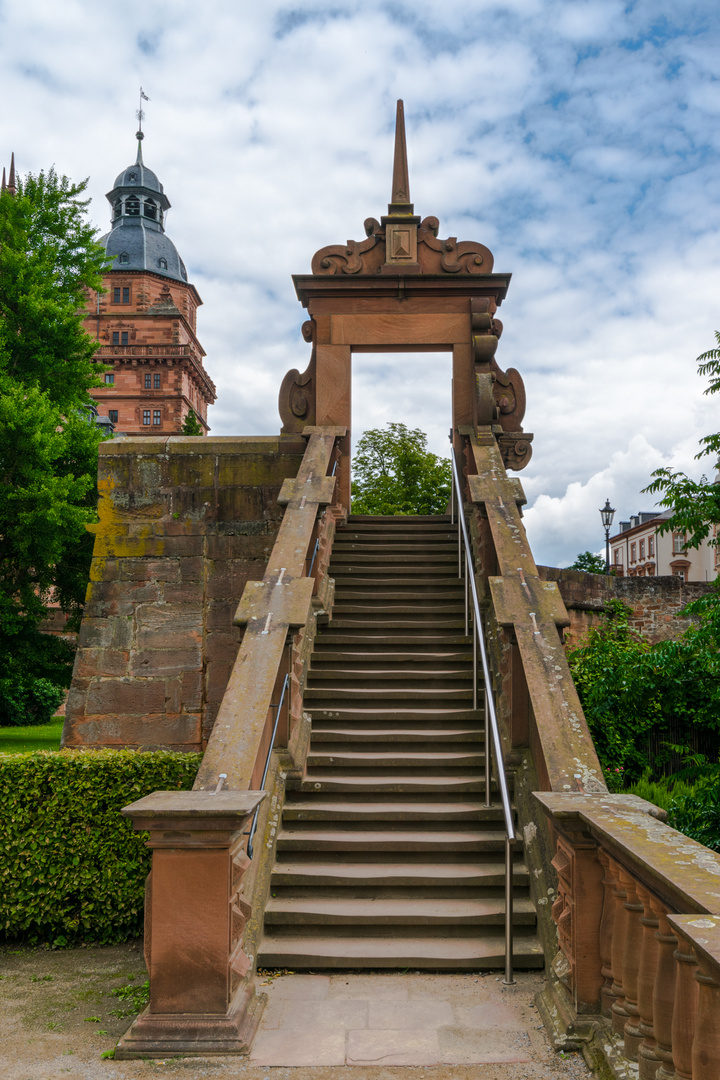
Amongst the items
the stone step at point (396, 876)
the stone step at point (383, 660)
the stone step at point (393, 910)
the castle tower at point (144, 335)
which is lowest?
the stone step at point (393, 910)

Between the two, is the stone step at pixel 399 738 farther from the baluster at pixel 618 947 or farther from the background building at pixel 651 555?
the background building at pixel 651 555

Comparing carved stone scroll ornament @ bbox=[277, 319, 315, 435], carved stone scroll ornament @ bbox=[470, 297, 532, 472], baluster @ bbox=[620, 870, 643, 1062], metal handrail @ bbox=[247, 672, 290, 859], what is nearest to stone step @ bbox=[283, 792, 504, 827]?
metal handrail @ bbox=[247, 672, 290, 859]

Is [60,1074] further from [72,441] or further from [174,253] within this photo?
[174,253]

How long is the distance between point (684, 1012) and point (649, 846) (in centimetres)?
65

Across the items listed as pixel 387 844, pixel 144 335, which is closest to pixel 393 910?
pixel 387 844

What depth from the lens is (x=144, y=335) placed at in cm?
6225

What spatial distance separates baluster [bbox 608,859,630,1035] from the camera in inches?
131

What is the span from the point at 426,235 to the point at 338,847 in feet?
25.3

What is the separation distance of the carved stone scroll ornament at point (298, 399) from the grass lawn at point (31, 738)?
9045mm

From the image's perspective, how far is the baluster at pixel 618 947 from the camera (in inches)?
131

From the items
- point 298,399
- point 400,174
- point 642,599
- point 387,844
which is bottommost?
point 387,844

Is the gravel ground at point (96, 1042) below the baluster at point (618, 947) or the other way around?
below

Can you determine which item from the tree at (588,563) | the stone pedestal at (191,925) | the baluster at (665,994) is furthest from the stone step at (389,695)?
the tree at (588,563)

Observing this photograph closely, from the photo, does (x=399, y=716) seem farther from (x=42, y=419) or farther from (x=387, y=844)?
(x=42, y=419)
